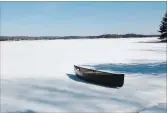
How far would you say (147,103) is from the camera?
801 cm

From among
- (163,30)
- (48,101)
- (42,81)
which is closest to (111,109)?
(48,101)

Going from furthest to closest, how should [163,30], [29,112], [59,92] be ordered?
[163,30] → [59,92] → [29,112]

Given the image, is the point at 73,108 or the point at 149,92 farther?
the point at 149,92

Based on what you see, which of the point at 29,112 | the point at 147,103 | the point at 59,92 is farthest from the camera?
the point at 59,92

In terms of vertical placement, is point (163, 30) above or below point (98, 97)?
above

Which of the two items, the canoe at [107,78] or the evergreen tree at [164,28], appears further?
the evergreen tree at [164,28]

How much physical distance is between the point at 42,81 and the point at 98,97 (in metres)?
3.80

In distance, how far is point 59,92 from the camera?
9.39 meters

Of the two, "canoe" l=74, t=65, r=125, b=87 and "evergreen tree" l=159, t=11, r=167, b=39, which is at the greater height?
"evergreen tree" l=159, t=11, r=167, b=39

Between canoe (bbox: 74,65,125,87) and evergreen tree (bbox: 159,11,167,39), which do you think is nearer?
canoe (bbox: 74,65,125,87)

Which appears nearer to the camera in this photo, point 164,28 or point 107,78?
point 107,78

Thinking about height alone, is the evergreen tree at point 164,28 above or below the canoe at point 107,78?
above

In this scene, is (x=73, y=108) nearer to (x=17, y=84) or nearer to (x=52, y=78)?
(x=17, y=84)

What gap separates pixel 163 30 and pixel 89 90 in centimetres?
3739
